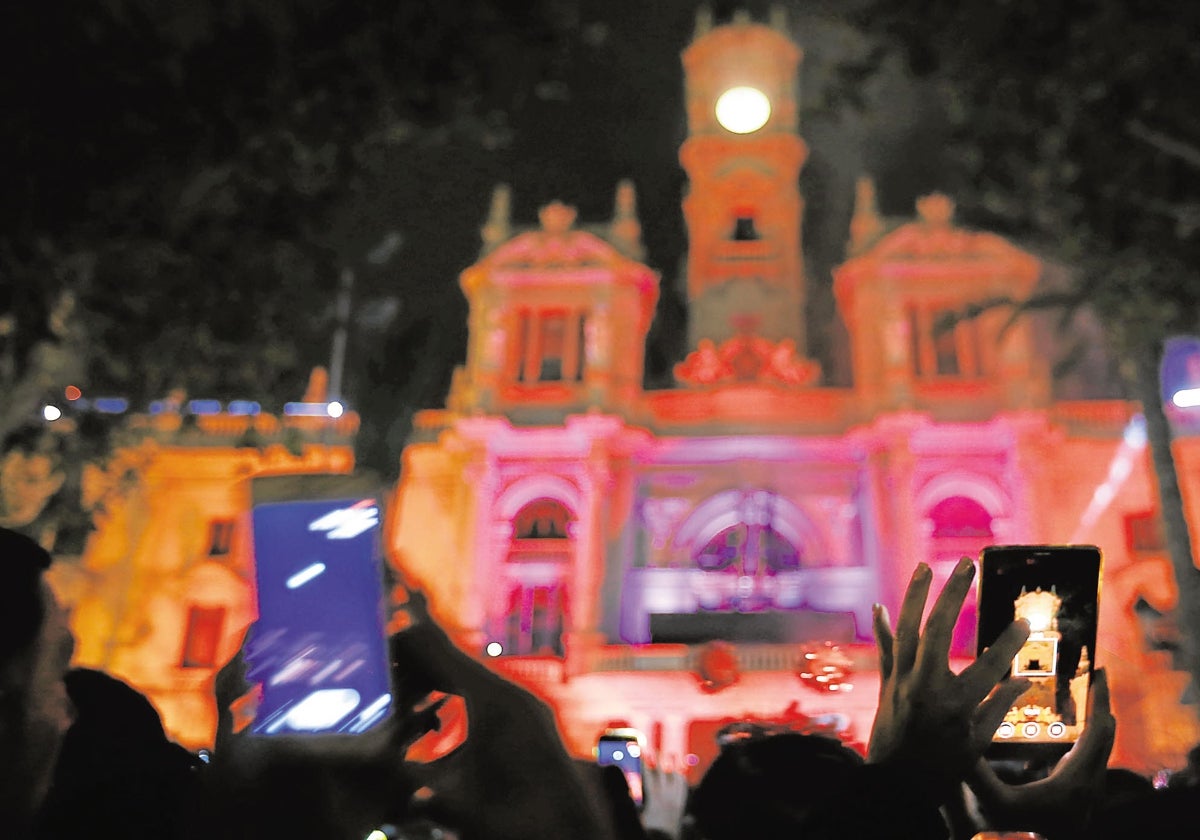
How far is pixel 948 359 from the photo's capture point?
28375 millimetres

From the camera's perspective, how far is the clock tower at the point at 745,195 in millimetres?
31078

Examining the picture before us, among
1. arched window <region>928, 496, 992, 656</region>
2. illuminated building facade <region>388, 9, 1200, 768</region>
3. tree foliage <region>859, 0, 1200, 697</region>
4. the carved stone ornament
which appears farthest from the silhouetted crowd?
the carved stone ornament

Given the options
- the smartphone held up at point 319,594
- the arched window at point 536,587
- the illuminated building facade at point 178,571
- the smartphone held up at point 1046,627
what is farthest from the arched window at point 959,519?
the smartphone held up at point 319,594

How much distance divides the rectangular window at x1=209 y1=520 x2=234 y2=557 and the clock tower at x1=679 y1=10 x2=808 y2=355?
1638 centimetres

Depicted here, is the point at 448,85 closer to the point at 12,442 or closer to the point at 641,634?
the point at 12,442

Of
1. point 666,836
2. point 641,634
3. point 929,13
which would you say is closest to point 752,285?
point 641,634

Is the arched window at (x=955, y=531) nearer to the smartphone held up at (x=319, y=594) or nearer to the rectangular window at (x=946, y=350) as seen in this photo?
the rectangular window at (x=946, y=350)

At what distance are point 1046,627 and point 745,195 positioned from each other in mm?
31011

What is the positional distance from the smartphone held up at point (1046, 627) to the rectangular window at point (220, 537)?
27994mm

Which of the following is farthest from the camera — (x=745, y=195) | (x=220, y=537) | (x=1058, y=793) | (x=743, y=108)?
(x=745, y=195)

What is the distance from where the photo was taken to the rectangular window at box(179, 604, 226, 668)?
26.8 metres

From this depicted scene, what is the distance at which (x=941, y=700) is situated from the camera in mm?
2205

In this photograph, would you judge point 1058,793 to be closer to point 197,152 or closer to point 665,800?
point 665,800

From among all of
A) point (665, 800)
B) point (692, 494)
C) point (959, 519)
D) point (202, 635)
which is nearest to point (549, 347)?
point (692, 494)
